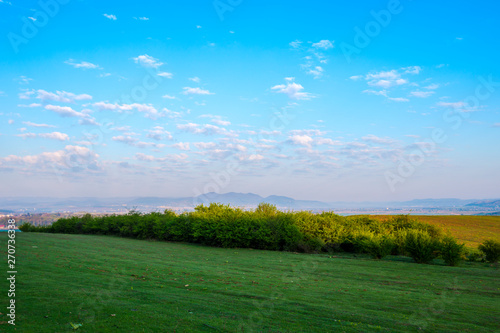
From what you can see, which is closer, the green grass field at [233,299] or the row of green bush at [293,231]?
the green grass field at [233,299]

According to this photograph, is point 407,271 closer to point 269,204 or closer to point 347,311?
point 347,311

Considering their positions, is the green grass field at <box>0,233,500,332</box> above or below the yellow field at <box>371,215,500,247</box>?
above

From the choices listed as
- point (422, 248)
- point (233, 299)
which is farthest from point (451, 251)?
point (233, 299)

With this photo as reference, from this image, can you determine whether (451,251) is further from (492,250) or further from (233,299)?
(233,299)

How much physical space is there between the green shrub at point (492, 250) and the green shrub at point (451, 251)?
9.48 feet

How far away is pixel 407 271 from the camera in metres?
16.5

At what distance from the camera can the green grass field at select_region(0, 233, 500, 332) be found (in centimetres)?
686

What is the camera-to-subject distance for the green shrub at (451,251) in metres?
18.9

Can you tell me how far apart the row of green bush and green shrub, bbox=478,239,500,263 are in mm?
86

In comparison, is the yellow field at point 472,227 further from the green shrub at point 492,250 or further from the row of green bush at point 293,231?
the green shrub at point 492,250

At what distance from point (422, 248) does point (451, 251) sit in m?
1.58

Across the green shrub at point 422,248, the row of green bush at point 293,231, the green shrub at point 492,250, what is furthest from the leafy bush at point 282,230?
the green shrub at point 492,250

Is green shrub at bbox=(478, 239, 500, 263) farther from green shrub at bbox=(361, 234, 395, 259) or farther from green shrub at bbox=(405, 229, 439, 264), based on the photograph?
green shrub at bbox=(361, 234, 395, 259)

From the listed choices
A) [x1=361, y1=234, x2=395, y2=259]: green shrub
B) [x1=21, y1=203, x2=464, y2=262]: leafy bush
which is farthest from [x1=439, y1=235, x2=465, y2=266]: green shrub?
[x1=361, y1=234, x2=395, y2=259]: green shrub
